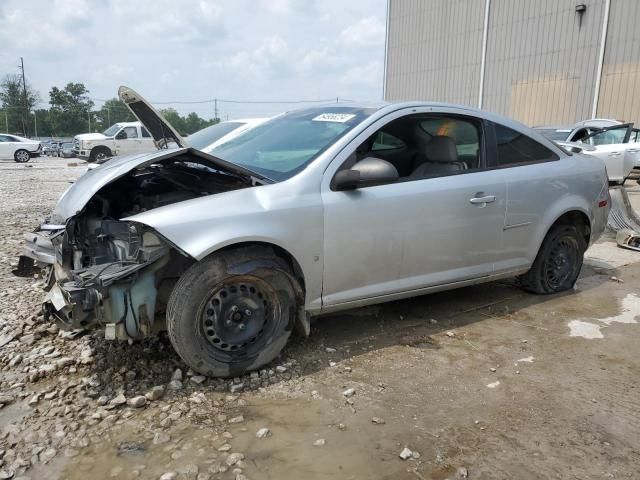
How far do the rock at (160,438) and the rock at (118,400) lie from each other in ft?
1.26

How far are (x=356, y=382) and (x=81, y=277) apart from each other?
1.69 m

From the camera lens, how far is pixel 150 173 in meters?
3.77

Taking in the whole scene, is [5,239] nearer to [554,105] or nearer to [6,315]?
[6,315]

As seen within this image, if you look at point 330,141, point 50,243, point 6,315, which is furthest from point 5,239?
point 330,141

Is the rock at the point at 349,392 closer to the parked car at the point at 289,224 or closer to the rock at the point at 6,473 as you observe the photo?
the parked car at the point at 289,224

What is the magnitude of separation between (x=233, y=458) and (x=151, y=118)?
2.54 meters

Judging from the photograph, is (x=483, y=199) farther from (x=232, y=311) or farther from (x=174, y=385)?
(x=174, y=385)

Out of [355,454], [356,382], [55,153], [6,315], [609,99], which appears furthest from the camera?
[55,153]

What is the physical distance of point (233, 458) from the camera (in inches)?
96.1

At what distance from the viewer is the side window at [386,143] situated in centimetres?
436

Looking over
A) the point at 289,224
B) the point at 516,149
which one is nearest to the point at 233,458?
the point at 289,224

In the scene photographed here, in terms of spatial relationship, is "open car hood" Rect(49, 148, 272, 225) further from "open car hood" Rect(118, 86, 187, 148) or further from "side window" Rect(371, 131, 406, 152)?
"side window" Rect(371, 131, 406, 152)

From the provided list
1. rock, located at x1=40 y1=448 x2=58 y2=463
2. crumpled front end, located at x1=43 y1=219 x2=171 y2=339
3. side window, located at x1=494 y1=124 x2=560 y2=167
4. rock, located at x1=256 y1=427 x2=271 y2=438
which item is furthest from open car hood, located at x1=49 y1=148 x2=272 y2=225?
side window, located at x1=494 y1=124 x2=560 y2=167

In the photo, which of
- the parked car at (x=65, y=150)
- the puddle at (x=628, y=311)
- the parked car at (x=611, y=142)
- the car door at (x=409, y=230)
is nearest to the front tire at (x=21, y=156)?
the parked car at (x=65, y=150)
